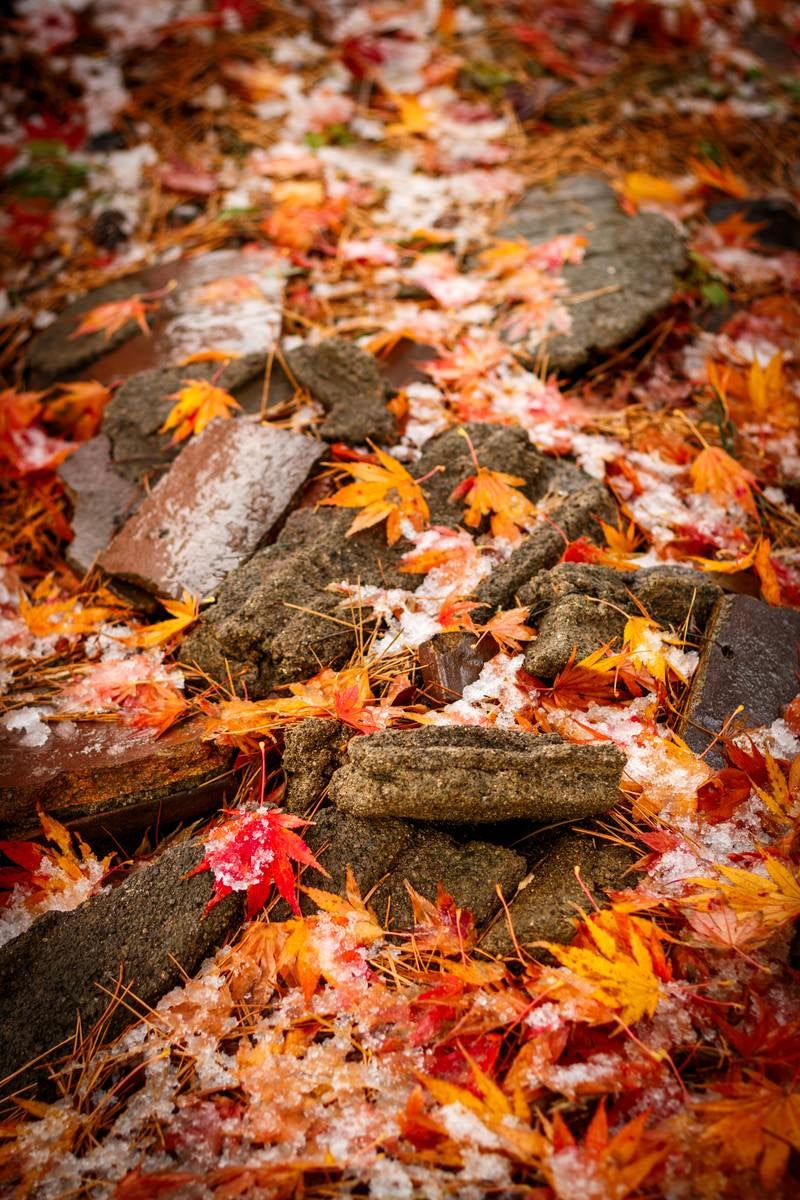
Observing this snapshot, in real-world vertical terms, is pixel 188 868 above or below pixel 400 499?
below

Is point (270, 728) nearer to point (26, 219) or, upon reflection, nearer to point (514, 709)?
point (514, 709)

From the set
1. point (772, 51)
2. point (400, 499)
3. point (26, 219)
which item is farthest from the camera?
point (772, 51)

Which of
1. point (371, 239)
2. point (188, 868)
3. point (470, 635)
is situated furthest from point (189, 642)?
point (371, 239)

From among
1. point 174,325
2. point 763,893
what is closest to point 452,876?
point 763,893

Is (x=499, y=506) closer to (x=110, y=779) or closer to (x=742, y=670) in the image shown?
(x=742, y=670)

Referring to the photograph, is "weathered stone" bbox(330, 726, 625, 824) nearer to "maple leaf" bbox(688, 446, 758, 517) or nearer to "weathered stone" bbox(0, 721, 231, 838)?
"weathered stone" bbox(0, 721, 231, 838)

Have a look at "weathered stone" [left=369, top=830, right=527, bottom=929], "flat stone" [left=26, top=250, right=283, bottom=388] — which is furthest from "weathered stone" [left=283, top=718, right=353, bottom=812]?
"flat stone" [left=26, top=250, right=283, bottom=388]

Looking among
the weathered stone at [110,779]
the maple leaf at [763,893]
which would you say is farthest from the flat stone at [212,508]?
the maple leaf at [763,893]

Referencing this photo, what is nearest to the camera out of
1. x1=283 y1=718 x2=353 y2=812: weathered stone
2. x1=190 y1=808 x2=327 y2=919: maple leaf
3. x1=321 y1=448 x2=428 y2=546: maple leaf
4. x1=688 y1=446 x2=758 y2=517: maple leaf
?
x1=190 y1=808 x2=327 y2=919: maple leaf
